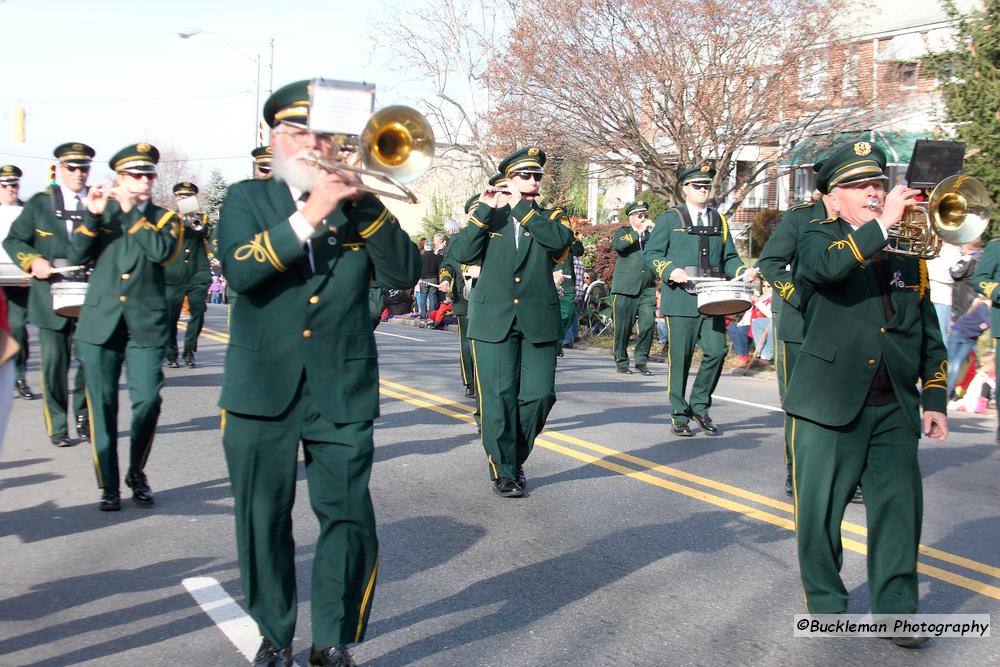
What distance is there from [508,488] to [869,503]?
3.08 m

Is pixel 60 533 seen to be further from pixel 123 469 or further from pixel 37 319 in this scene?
pixel 37 319

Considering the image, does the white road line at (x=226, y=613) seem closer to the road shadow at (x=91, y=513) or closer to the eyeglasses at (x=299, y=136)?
the road shadow at (x=91, y=513)

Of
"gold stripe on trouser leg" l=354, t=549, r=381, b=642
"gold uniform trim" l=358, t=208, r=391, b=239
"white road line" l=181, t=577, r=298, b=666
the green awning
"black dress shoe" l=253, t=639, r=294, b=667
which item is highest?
the green awning

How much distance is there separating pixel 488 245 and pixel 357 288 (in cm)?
351

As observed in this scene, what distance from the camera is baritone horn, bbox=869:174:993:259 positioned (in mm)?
4445

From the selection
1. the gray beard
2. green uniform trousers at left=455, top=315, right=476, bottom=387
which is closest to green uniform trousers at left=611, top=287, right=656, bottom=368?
green uniform trousers at left=455, top=315, right=476, bottom=387

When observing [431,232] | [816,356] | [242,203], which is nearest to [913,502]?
[816,356]

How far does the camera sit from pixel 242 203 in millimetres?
4023

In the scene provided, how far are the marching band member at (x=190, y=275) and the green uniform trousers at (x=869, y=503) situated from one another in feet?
24.7

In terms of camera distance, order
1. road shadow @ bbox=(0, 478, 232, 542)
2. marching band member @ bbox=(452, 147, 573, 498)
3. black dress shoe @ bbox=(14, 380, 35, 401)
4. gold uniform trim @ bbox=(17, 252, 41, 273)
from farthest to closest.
Result: 1. black dress shoe @ bbox=(14, 380, 35, 401)
2. gold uniform trim @ bbox=(17, 252, 41, 273)
3. marching band member @ bbox=(452, 147, 573, 498)
4. road shadow @ bbox=(0, 478, 232, 542)

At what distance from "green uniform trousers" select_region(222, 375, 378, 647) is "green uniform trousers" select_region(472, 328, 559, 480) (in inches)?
128

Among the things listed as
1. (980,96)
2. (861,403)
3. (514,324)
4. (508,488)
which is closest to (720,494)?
(508,488)

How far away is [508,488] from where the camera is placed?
735 cm

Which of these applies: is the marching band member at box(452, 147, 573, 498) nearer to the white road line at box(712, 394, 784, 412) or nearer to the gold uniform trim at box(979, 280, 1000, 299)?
the gold uniform trim at box(979, 280, 1000, 299)
